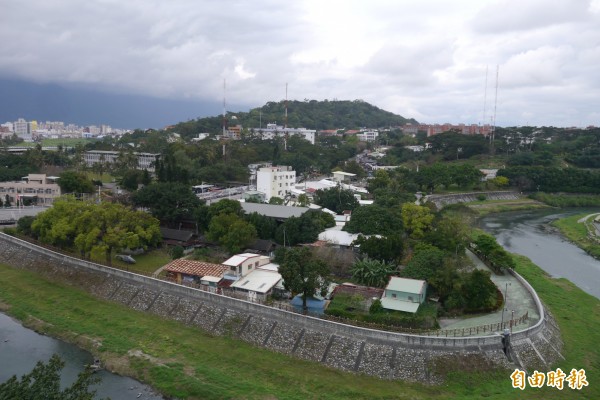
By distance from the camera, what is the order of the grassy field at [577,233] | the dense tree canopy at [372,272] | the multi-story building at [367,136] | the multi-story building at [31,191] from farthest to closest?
the multi-story building at [367,136]
the multi-story building at [31,191]
the grassy field at [577,233]
the dense tree canopy at [372,272]

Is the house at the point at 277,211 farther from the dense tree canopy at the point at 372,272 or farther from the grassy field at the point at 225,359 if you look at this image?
the grassy field at the point at 225,359

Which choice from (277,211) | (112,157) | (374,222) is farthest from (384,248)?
(112,157)

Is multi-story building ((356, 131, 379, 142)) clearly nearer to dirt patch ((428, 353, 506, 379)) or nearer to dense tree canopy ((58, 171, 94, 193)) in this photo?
dense tree canopy ((58, 171, 94, 193))

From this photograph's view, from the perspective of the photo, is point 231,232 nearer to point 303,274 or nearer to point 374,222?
point 303,274

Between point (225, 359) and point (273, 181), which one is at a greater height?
point (273, 181)

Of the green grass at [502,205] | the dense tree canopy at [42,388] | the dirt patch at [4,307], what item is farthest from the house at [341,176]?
the dense tree canopy at [42,388]

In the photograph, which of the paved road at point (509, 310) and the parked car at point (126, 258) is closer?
the paved road at point (509, 310)

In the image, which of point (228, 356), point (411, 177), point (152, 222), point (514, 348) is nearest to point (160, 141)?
point (411, 177)
